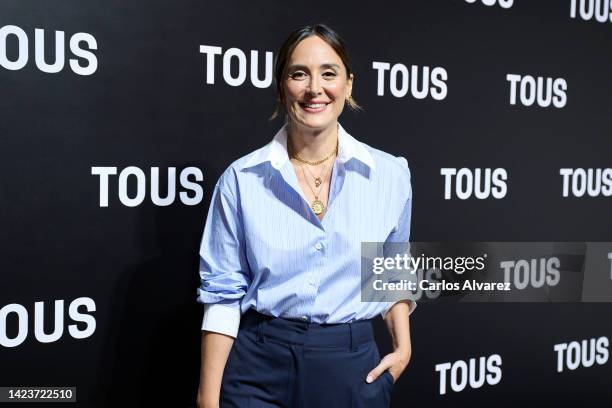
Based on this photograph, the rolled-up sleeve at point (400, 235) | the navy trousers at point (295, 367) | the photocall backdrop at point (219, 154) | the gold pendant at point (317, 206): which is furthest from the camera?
the photocall backdrop at point (219, 154)

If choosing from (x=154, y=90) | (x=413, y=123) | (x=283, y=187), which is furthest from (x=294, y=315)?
(x=413, y=123)

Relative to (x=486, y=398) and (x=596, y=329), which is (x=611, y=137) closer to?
(x=596, y=329)

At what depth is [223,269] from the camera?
1581mm

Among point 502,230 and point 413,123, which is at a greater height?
point 413,123

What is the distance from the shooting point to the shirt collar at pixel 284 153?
62.8 inches

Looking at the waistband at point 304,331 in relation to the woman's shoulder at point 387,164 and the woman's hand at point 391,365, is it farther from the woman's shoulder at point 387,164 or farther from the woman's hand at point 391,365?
the woman's shoulder at point 387,164

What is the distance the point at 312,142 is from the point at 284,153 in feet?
0.23

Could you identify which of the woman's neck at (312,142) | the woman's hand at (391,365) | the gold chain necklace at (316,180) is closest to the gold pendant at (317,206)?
the gold chain necklace at (316,180)

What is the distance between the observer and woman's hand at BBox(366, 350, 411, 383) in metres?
1.60

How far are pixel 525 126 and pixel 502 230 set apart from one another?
43 cm

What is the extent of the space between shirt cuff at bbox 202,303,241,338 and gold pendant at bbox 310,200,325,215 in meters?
0.28

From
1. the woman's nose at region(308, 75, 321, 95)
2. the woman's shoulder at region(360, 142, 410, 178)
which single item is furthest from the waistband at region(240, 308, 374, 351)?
the woman's nose at region(308, 75, 321, 95)

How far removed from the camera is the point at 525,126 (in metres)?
2.91

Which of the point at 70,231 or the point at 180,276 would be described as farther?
the point at 180,276
